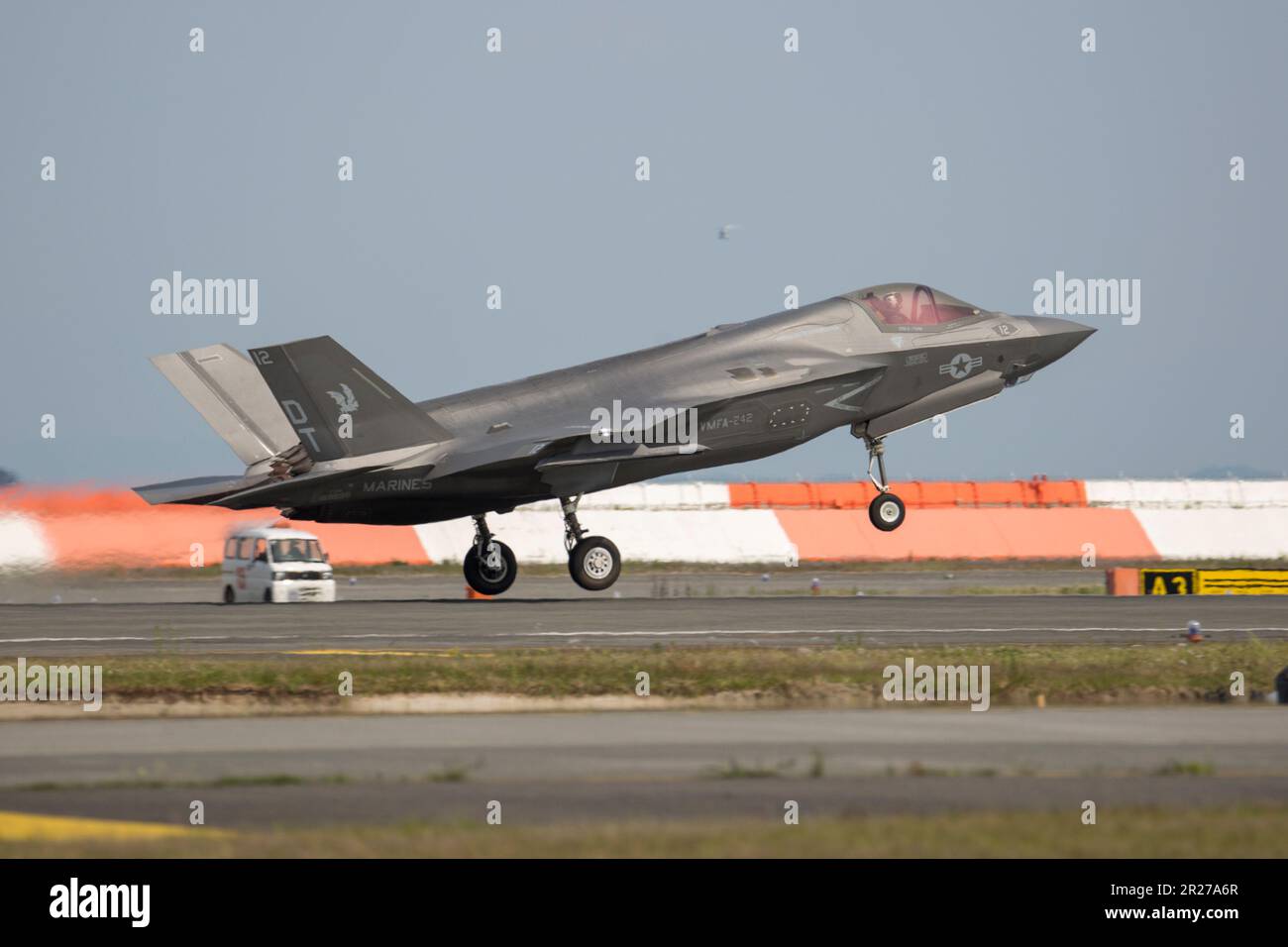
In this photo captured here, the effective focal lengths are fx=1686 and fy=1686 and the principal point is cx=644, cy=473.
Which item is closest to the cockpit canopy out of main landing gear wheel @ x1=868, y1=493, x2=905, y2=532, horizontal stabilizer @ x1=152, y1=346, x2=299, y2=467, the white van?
main landing gear wheel @ x1=868, y1=493, x2=905, y2=532

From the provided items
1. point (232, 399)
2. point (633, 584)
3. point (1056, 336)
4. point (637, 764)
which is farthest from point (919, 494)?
point (637, 764)

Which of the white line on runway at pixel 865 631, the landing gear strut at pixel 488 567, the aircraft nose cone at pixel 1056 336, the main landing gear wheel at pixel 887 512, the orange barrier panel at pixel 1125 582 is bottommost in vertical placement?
the white line on runway at pixel 865 631

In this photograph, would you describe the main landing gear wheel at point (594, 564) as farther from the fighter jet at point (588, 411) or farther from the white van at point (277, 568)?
the white van at point (277, 568)

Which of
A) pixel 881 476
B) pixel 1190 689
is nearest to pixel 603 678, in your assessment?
pixel 1190 689

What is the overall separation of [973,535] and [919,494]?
894 centimetres

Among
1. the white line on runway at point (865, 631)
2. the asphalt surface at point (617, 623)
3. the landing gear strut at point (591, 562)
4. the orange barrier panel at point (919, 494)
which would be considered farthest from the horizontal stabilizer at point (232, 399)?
the orange barrier panel at point (919, 494)

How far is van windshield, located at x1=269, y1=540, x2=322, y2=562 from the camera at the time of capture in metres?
35.2

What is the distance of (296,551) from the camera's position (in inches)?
1396

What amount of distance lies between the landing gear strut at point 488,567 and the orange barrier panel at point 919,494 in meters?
25.7

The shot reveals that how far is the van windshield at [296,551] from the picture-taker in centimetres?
3519

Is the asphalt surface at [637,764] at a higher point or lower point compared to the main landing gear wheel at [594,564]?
lower

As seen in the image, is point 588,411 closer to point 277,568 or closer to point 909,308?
point 909,308

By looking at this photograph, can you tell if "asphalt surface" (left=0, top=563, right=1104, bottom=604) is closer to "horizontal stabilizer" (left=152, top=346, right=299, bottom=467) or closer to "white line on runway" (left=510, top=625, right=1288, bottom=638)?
"horizontal stabilizer" (left=152, top=346, right=299, bottom=467)

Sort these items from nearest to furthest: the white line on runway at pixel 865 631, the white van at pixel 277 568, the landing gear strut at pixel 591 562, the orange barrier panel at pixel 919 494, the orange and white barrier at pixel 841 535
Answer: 1. the white line on runway at pixel 865 631
2. the landing gear strut at pixel 591 562
3. the white van at pixel 277 568
4. the orange and white barrier at pixel 841 535
5. the orange barrier panel at pixel 919 494
